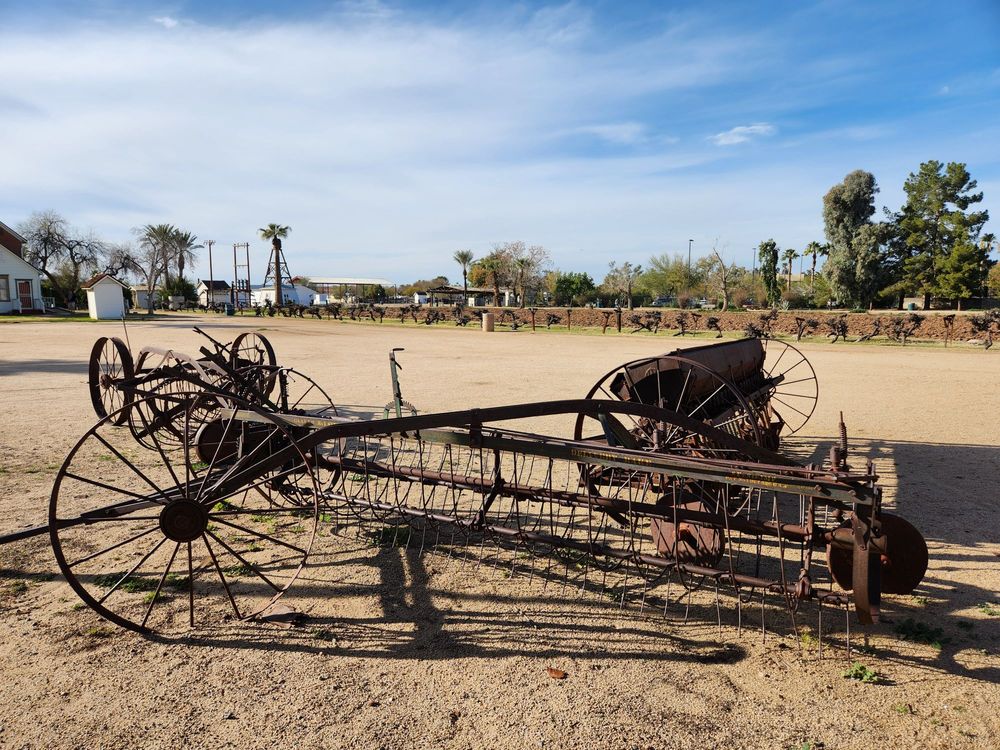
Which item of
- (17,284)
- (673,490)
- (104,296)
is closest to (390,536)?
(673,490)

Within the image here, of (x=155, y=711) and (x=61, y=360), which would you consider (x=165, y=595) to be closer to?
Answer: (x=155, y=711)

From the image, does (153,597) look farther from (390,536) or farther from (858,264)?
(858,264)

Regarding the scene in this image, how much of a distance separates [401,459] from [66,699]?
459 centimetres

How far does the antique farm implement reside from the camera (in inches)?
137

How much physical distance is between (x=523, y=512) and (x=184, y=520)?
9.74 ft

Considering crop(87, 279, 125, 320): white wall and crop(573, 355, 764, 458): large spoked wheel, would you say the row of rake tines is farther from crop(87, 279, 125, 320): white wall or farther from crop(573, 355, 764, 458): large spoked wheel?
crop(87, 279, 125, 320): white wall

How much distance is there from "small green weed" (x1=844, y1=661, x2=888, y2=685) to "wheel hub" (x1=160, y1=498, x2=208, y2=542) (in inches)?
145

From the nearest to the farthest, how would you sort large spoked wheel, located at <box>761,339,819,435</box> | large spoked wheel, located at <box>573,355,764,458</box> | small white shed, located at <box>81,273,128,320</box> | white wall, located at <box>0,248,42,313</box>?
large spoked wheel, located at <box>573,355,764,458</box>
large spoked wheel, located at <box>761,339,819,435</box>
small white shed, located at <box>81,273,128,320</box>
white wall, located at <box>0,248,42,313</box>

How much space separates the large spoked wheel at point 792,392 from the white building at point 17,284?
47414 mm

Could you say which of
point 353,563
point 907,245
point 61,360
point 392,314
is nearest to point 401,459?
point 353,563

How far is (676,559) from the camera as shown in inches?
146

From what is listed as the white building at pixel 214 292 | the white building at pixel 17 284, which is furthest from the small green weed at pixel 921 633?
the white building at pixel 214 292

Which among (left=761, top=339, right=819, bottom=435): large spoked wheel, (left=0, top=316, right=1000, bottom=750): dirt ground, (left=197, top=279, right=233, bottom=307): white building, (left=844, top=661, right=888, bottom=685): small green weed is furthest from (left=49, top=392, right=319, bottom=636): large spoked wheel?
(left=197, top=279, right=233, bottom=307): white building

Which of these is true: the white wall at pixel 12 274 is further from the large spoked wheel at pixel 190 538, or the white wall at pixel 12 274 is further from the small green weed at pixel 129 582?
the small green weed at pixel 129 582
